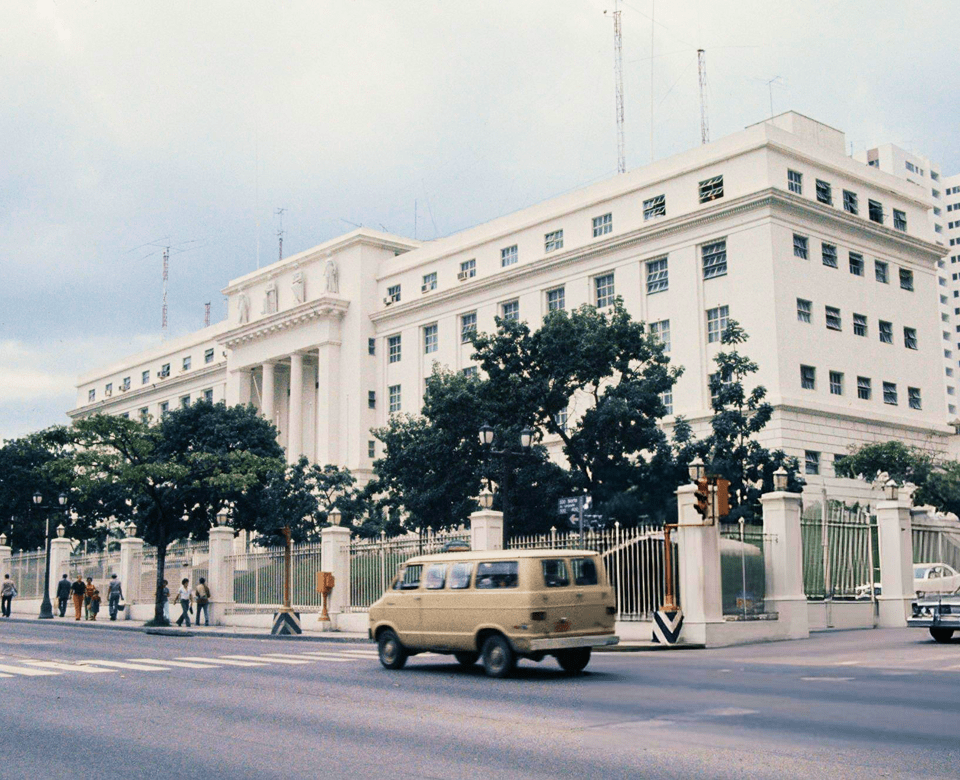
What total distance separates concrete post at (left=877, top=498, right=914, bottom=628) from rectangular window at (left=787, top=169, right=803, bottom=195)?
1010 inches

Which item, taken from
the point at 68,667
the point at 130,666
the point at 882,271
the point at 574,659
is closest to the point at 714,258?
the point at 882,271

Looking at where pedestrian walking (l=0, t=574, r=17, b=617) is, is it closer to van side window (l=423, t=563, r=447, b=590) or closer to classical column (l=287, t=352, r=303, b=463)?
classical column (l=287, t=352, r=303, b=463)

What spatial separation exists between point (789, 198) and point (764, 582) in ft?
95.1

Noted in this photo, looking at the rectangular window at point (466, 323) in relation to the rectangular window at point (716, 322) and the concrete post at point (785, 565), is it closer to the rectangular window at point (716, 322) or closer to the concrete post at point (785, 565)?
the rectangular window at point (716, 322)

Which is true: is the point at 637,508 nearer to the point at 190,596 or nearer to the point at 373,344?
the point at 190,596

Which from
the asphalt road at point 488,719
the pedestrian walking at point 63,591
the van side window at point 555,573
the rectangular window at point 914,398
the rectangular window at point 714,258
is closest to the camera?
the asphalt road at point 488,719

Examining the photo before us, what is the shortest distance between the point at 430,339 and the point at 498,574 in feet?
171

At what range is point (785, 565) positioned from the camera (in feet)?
80.5

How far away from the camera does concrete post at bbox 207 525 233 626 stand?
120 feet

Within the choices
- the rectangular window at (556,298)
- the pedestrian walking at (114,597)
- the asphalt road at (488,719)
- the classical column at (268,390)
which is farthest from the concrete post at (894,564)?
the classical column at (268,390)

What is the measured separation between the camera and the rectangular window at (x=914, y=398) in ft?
179

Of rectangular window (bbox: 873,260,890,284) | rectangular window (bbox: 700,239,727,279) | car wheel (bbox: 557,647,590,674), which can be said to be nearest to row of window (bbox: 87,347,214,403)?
rectangular window (bbox: 700,239,727,279)

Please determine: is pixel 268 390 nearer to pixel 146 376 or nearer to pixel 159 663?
pixel 146 376

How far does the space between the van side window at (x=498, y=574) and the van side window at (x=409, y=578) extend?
1398mm
